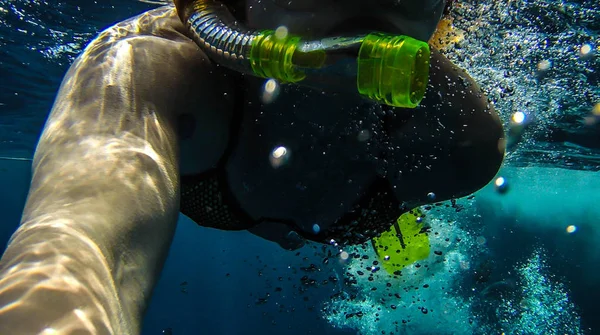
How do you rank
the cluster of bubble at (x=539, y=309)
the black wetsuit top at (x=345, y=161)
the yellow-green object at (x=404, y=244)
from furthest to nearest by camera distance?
the cluster of bubble at (x=539, y=309)
the yellow-green object at (x=404, y=244)
the black wetsuit top at (x=345, y=161)

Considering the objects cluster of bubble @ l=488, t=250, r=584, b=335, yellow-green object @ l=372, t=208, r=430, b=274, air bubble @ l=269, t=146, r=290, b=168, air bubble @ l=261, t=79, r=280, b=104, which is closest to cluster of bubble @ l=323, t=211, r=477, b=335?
cluster of bubble @ l=488, t=250, r=584, b=335

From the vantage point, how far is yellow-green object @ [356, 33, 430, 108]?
5.11ft

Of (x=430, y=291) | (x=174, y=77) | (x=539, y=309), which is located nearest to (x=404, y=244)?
(x=174, y=77)

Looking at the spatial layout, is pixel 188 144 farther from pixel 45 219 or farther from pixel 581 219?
pixel 581 219

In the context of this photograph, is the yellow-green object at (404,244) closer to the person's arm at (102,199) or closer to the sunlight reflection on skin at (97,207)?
the person's arm at (102,199)

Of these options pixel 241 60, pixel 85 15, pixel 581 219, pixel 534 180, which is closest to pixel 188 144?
pixel 241 60

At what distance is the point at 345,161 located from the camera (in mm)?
2709

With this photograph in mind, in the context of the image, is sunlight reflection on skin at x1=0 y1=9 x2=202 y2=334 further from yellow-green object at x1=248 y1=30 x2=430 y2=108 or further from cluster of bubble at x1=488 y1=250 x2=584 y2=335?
cluster of bubble at x1=488 y1=250 x2=584 y2=335

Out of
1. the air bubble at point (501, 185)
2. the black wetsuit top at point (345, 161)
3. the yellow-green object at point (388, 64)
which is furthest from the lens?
the air bubble at point (501, 185)

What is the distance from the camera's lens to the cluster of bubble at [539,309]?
23.4 metres

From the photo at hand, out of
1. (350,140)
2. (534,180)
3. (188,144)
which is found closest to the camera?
(188,144)

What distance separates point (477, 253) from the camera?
29.1 m

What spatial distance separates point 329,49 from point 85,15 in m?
10.1

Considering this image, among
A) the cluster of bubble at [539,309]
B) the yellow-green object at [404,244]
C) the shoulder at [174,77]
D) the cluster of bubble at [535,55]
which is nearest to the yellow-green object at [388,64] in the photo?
the shoulder at [174,77]
